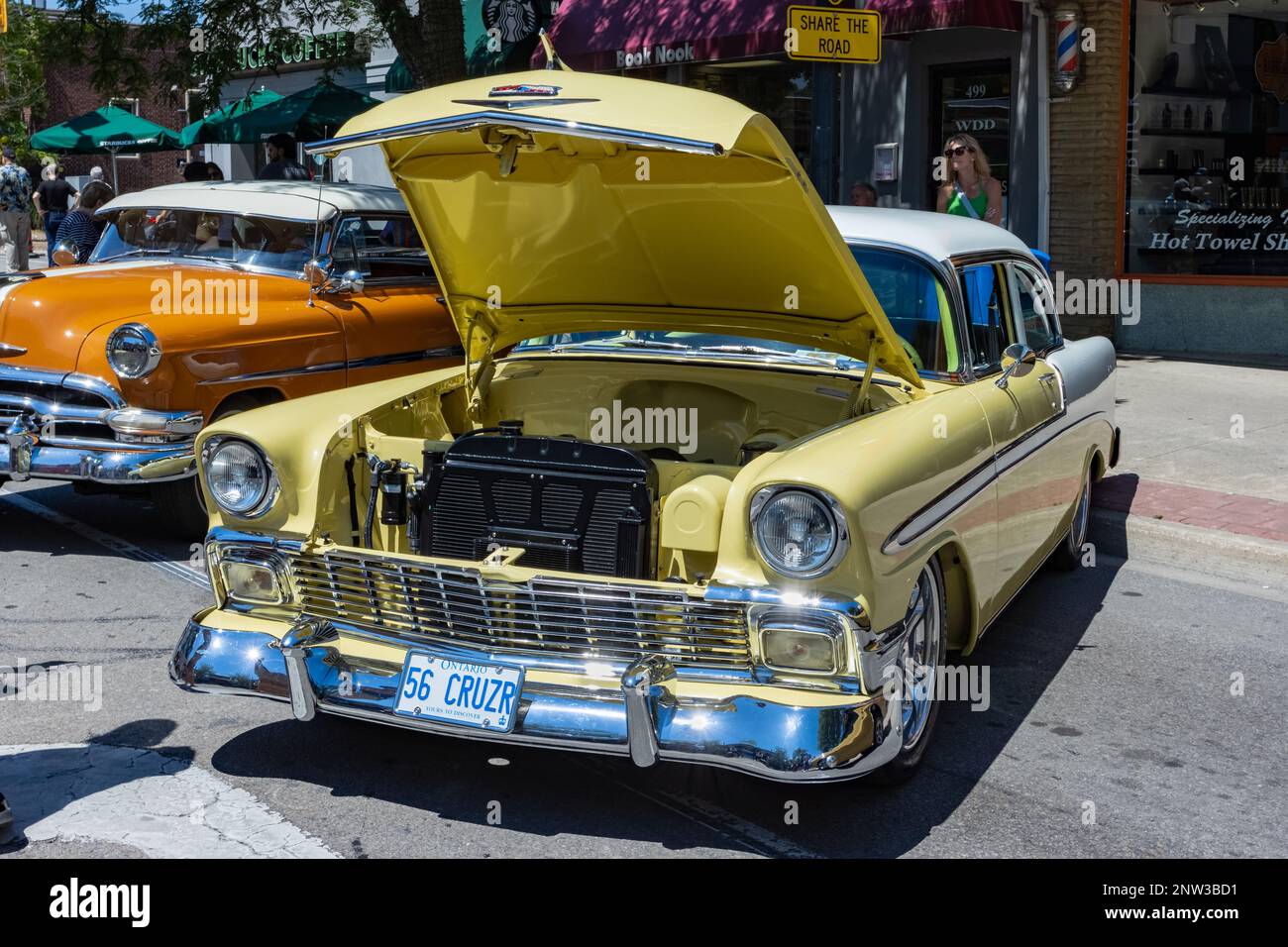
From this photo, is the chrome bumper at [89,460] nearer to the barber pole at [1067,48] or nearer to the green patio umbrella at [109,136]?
the barber pole at [1067,48]

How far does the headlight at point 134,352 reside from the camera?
6438 mm

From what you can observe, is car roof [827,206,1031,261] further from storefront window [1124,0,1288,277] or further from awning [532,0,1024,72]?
storefront window [1124,0,1288,277]

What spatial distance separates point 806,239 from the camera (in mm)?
4293

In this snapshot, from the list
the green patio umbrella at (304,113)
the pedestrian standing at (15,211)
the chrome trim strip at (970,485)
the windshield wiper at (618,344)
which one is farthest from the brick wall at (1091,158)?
the pedestrian standing at (15,211)

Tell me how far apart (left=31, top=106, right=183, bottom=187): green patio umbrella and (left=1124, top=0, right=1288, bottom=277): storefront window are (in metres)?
11.6

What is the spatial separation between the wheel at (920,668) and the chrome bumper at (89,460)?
381 cm

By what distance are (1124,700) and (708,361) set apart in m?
1.83

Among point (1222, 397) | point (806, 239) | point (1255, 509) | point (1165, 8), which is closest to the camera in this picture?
point (806, 239)

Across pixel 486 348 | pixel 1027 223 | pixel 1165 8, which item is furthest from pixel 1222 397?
pixel 486 348

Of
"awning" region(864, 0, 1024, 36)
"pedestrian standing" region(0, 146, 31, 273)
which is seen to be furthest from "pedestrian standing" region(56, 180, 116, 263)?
"awning" region(864, 0, 1024, 36)

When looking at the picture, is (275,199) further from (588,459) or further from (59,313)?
(588,459)

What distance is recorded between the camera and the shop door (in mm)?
12328

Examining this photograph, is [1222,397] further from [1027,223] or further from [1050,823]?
[1050,823]
